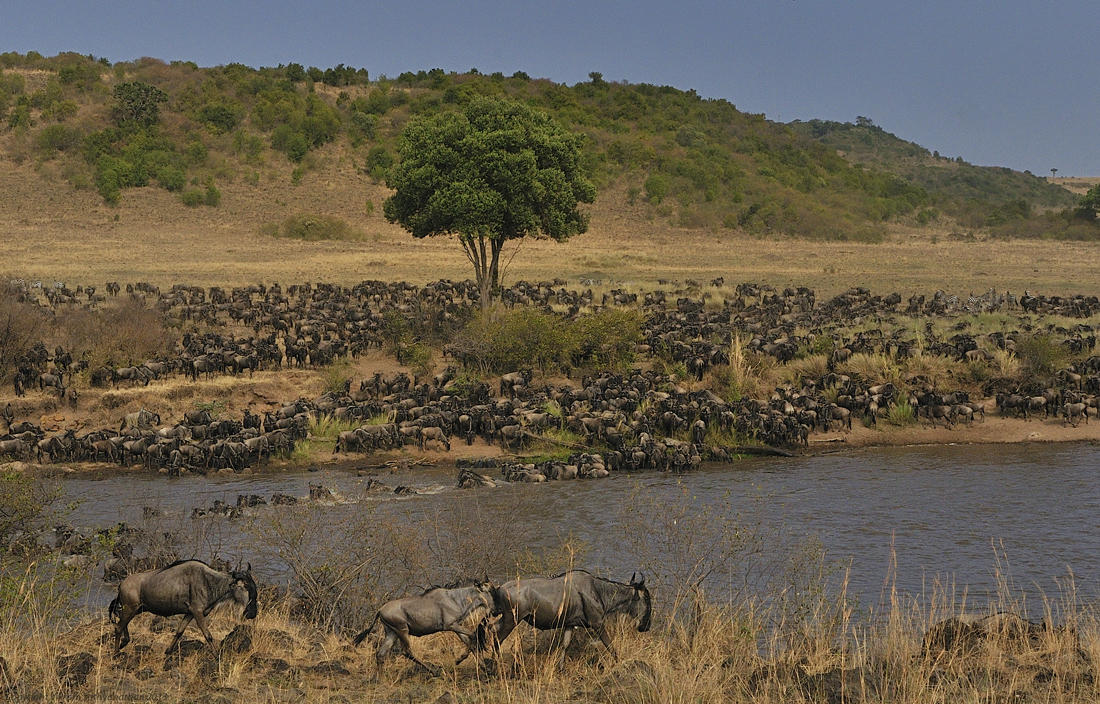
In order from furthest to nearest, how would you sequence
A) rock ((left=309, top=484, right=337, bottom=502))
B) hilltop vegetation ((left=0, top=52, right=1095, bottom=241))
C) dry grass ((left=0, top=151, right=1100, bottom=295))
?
hilltop vegetation ((left=0, top=52, right=1095, bottom=241))
dry grass ((left=0, top=151, right=1100, bottom=295))
rock ((left=309, top=484, right=337, bottom=502))

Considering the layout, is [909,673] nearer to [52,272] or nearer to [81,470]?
[81,470]

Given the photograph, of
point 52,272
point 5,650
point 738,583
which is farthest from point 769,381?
point 52,272

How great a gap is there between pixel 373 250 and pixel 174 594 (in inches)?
1712

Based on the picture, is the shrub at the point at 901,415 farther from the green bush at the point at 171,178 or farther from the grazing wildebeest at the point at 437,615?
the green bush at the point at 171,178

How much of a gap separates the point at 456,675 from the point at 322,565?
303 cm

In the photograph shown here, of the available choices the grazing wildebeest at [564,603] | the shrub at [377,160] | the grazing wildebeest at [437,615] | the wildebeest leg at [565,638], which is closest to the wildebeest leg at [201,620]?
the grazing wildebeest at [437,615]

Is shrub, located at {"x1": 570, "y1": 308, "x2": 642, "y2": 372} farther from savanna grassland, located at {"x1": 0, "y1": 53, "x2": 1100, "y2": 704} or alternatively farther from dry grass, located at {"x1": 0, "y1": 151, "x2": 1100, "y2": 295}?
dry grass, located at {"x1": 0, "y1": 151, "x2": 1100, "y2": 295}

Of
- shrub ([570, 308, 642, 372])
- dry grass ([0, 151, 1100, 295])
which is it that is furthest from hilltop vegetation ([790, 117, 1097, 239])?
shrub ([570, 308, 642, 372])

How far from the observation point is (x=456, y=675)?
8.45m

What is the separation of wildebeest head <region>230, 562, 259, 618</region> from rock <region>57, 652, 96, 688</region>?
3.91ft

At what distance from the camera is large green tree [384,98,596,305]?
2925 cm

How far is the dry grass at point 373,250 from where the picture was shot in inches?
1645

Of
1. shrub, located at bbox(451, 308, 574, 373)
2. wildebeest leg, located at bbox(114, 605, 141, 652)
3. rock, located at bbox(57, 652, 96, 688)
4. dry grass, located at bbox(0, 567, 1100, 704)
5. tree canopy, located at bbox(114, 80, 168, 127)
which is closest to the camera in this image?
dry grass, located at bbox(0, 567, 1100, 704)

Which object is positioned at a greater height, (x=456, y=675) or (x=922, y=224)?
(x=922, y=224)
